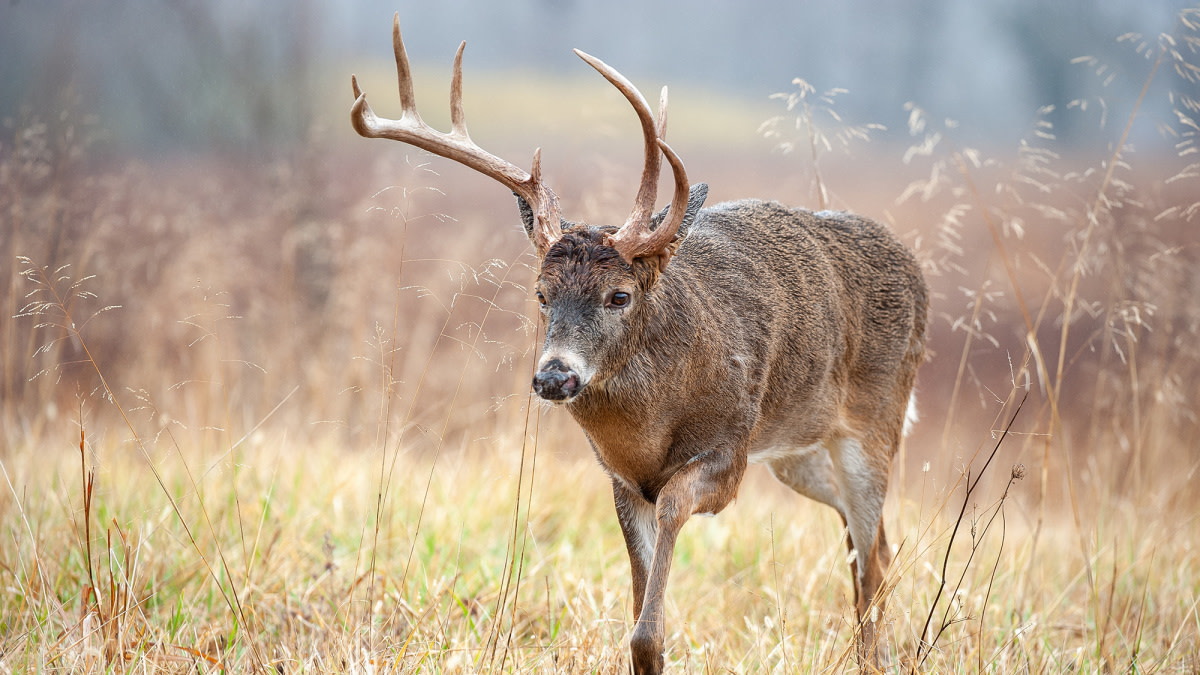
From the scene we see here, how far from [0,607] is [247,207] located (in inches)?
334

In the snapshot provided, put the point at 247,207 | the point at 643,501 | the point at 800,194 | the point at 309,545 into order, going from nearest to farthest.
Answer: the point at 643,501 → the point at 309,545 → the point at 800,194 → the point at 247,207

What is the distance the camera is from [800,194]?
6.23 meters

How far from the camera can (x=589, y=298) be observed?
355cm

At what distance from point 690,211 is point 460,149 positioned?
33.2 inches

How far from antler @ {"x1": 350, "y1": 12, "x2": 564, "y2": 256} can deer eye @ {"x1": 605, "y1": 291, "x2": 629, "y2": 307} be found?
29 centimetres

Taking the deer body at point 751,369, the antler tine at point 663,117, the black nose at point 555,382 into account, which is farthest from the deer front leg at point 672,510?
the antler tine at point 663,117

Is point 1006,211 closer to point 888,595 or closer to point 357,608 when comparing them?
point 888,595

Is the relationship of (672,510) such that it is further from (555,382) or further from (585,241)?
(585,241)

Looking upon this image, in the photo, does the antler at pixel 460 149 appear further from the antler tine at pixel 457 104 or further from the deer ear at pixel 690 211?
the deer ear at pixel 690 211

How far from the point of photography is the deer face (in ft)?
11.4

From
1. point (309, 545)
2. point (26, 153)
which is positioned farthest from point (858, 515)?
point (26, 153)

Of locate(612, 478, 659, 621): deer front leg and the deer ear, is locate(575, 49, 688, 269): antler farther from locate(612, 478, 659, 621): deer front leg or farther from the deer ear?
locate(612, 478, 659, 621): deer front leg

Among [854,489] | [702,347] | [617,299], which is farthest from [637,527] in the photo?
[854,489]

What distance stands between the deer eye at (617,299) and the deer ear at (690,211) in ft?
0.94
